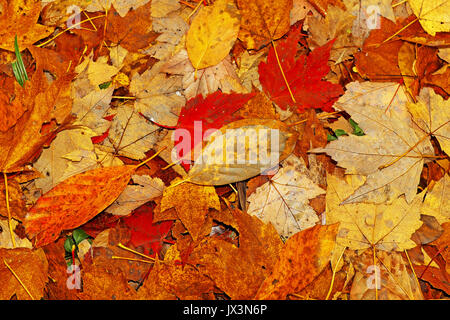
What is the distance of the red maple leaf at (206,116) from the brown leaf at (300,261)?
45 cm

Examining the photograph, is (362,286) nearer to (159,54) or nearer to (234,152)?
(234,152)

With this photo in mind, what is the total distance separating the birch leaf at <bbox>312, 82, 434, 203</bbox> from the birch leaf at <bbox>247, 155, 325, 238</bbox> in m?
0.12

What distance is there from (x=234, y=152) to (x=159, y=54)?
481 mm

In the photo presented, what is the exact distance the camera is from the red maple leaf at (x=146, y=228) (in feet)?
4.76

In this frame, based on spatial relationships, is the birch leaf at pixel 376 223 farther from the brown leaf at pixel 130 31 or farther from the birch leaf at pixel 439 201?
the brown leaf at pixel 130 31

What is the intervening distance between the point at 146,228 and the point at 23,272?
0.42 metres

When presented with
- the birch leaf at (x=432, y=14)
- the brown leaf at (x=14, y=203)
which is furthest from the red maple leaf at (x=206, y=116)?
the birch leaf at (x=432, y=14)

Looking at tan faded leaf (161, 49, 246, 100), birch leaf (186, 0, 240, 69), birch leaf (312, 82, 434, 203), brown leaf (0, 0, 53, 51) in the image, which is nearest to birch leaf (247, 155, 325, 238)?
birch leaf (312, 82, 434, 203)

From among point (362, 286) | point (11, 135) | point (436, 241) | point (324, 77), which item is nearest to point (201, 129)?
point (324, 77)

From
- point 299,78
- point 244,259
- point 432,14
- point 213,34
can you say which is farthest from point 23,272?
point 432,14

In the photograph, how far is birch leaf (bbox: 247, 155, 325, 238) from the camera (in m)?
1.41

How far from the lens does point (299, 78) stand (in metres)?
1.46

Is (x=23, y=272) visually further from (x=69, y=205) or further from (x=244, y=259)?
(x=244, y=259)

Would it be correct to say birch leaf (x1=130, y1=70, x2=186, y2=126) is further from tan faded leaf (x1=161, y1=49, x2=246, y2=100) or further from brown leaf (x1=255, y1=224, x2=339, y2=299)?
brown leaf (x1=255, y1=224, x2=339, y2=299)
